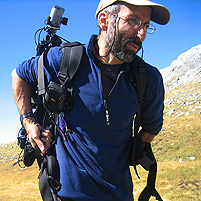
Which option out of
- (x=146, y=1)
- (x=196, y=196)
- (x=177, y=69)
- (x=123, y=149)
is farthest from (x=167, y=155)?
(x=177, y=69)

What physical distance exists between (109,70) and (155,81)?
63 cm

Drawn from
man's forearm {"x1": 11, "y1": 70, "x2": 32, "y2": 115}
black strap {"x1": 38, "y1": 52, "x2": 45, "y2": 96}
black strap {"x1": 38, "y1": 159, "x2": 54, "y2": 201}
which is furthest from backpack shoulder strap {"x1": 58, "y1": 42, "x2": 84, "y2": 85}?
black strap {"x1": 38, "y1": 159, "x2": 54, "y2": 201}

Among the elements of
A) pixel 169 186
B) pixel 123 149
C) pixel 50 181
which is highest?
pixel 123 149

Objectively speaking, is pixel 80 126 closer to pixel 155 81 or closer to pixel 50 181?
pixel 50 181

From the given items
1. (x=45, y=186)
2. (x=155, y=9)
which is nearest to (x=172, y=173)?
(x=45, y=186)

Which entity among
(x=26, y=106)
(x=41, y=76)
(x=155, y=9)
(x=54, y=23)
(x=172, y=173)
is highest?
(x=155, y=9)

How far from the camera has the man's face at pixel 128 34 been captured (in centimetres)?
285

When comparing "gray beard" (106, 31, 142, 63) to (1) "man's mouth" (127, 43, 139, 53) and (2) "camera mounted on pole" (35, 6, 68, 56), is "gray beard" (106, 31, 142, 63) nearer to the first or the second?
(1) "man's mouth" (127, 43, 139, 53)

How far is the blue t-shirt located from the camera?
283 centimetres

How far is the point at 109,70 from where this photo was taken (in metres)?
2.96

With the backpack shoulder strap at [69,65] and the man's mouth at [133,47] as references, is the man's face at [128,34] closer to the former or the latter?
the man's mouth at [133,47]

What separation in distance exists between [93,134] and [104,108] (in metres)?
0.34

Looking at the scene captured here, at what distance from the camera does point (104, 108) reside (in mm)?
2824

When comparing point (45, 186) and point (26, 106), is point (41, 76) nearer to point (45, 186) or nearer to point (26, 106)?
point (26, 106)
